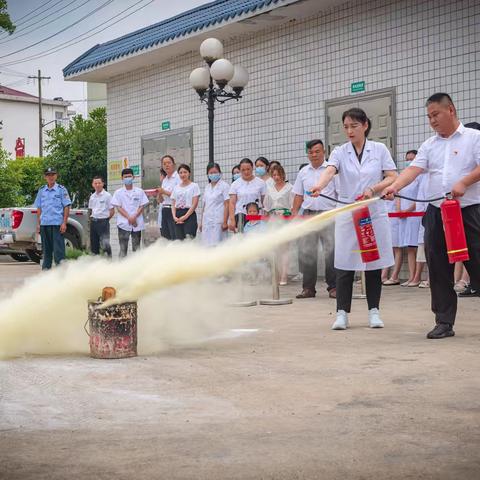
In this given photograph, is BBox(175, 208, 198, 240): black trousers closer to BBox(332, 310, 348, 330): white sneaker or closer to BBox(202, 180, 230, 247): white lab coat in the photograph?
BBox(202, 180, 230, 247): white lab coat

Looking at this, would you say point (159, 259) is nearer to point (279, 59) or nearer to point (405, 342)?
point (405, 342)

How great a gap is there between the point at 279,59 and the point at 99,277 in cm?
1016

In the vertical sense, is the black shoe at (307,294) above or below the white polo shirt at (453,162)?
below

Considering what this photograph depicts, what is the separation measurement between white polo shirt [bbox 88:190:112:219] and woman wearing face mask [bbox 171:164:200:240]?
3.13m

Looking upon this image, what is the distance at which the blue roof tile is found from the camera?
1622 cm

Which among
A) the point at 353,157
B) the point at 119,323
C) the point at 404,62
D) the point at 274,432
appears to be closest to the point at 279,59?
the point at 404,62

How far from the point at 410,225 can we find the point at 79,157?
20.7 m

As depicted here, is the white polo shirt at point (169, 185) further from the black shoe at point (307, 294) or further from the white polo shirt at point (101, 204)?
the black shoe at point (307, 294)

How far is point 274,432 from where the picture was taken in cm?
466

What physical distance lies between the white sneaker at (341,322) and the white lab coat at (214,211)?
5936mm

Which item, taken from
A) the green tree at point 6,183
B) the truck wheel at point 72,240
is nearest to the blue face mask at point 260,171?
the truck wheel at point 72,240

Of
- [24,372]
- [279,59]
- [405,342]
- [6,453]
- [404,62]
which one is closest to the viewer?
[6,453]

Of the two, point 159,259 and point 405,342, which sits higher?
point 159,259

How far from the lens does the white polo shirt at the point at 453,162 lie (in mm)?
7812
